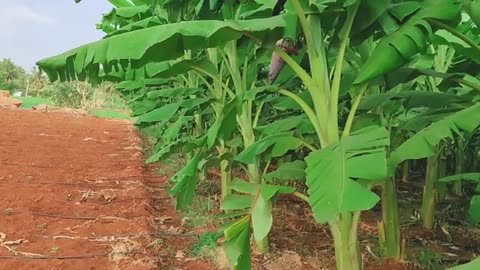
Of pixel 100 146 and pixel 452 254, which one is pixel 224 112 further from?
pixel 100 146

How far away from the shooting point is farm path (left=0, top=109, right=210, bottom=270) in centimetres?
305

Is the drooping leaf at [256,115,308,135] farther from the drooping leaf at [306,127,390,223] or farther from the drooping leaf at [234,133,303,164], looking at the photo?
the drooping leaf at [306,127,390,223]

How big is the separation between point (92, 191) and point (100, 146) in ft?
14.7

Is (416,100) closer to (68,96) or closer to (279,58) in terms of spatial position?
(279,58)

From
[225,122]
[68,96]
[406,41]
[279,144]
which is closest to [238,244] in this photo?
[279,144]

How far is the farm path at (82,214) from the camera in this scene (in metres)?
3.05

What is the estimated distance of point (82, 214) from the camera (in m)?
4.09

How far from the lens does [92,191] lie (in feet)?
16.2

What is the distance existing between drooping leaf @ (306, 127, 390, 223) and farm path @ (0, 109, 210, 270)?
1.50 meters

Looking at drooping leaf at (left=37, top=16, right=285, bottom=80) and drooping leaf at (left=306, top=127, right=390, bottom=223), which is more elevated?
drooping leaf at (left=37, top=16, right=285, bottom=80)

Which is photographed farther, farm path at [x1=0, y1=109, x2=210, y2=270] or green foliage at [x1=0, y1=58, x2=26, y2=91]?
green foliage at [x1=0, y1=58, x2=26, y2=91]

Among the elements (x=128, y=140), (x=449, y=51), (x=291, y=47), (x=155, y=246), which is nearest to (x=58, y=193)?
(x=155, y=246)

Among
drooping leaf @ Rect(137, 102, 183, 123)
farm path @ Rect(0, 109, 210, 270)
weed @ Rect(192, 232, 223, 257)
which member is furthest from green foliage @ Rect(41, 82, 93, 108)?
weed @ Rect(192, 232, 223, 257)

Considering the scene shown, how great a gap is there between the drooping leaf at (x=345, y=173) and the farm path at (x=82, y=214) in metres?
1.50
